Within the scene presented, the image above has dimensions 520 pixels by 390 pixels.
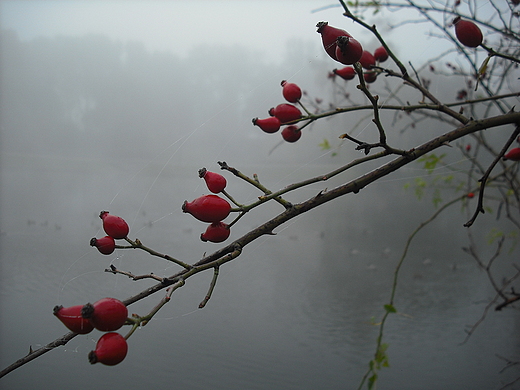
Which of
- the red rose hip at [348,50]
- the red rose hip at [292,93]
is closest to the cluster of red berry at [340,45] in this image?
the red rose hip at [348,50]

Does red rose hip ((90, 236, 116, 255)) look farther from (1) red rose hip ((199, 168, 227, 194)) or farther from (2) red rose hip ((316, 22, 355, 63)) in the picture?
(2) red rose hip ((316, 22, 355, 63))

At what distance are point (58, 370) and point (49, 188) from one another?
0.73 metres

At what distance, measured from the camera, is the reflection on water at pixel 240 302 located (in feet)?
2.24

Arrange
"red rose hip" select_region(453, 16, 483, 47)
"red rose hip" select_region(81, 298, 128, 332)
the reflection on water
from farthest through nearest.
A: the reflection on water
"red rose hip" select_region(453, 16, 483, 47)
"red rose hip" select_region(81, 298, 128, 332)

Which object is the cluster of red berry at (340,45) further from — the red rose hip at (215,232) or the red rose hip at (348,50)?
the red rose hip at (215,232)

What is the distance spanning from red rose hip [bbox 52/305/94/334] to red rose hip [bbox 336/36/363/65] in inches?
8.6

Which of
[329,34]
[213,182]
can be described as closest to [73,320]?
[213,182]

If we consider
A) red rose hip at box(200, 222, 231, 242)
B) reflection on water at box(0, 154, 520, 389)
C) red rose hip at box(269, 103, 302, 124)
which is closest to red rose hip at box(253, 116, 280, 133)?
red rose hip at box(269, 103, 302, 124)

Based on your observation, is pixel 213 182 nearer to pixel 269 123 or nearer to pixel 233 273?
pixel 269 123

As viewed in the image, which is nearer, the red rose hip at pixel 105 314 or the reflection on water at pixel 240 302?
the red rose hip at pixel 105 314

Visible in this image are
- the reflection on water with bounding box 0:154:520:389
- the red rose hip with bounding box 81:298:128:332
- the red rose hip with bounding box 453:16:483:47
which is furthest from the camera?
the reflection on water with bounding box 0:154:520:389

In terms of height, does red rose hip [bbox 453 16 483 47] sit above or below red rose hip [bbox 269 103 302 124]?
above

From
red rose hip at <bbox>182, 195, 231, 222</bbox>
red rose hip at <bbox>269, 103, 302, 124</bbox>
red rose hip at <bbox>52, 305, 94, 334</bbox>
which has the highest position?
red rose hip at <bbox>269, 103, 302, 124</bbox>

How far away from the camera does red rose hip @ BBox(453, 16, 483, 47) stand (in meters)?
0.32
